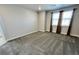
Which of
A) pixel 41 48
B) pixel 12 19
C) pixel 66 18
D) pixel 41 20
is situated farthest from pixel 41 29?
pixel 41 48

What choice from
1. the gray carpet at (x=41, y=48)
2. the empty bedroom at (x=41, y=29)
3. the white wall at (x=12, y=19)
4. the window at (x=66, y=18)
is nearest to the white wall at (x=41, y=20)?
the empty bedroom at (x=41, y=29)

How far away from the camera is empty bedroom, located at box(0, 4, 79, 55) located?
2212 mm

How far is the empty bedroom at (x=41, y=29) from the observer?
7.26 ft

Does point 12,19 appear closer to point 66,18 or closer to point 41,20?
point 41,20

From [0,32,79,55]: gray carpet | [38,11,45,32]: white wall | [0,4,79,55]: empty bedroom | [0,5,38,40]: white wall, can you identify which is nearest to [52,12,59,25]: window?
[0,4,79,55]: empty bedroom

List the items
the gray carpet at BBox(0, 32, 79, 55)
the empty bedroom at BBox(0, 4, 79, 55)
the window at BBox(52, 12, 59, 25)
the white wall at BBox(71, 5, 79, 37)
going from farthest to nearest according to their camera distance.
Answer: the window at BBox(52, 12, 59, 25) < the white wall at BBox(71, 5, 79, 37) < the empty bedroom at BBox(0, 4, 79, 55) < the gray carpet at BBox(0, 32, 79, 55)

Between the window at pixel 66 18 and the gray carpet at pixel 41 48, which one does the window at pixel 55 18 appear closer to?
the window at pixel 66 18

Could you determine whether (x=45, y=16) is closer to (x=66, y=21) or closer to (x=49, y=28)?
(x=49, y=28)

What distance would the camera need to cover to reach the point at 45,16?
566 centimetres

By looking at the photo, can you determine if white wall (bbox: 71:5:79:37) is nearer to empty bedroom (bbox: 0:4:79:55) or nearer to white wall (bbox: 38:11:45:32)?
empty bedroom (bbox: 0:4:79:55)

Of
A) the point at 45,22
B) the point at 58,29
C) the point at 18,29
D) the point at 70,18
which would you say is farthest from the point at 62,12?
the point at 18,29

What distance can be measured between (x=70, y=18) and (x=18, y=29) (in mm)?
4117

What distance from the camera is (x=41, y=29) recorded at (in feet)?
19.9

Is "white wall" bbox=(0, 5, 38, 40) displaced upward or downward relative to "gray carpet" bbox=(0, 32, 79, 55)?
upward
